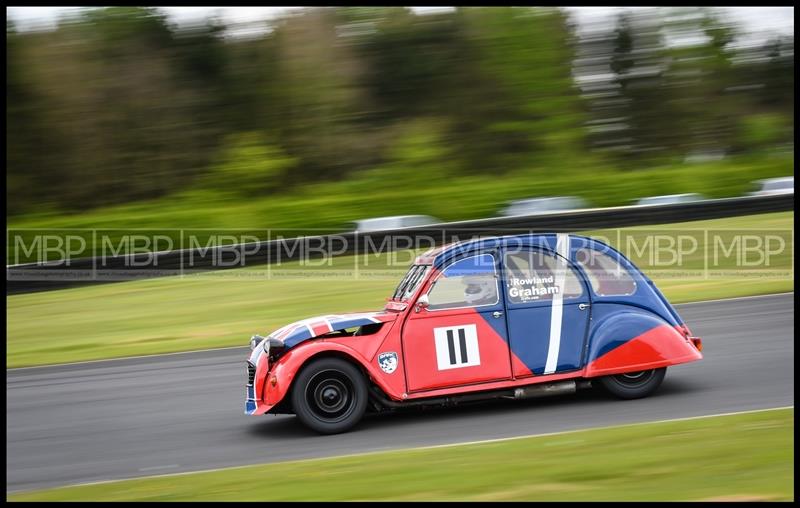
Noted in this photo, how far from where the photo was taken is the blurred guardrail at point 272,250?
17823mm

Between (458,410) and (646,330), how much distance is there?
1.85 m

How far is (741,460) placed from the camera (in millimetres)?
5742

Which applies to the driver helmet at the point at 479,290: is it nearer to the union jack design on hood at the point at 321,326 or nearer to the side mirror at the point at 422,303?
the side mirror at the point at 422,303

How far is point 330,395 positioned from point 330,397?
2cm

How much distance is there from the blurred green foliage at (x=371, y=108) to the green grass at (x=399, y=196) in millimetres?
148

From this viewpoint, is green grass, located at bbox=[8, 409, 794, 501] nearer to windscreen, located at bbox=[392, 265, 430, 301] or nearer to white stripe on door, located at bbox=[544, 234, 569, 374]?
white stripe on door, located at bbox=[544, 234, 569, 374]

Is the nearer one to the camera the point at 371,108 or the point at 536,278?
the point at 536,278

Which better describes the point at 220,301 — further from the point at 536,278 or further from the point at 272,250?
the point at 536,278

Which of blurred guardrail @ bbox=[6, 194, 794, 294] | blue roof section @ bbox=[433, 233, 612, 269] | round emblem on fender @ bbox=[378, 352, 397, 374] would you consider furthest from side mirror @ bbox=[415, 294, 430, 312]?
blurred guardrail @ bbox=[6, 194, 794, 294]

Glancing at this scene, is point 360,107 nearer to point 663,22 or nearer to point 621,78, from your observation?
point 621,78

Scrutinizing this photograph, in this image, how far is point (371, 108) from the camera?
3412 cm

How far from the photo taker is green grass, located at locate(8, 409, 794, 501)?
5.36 metres
